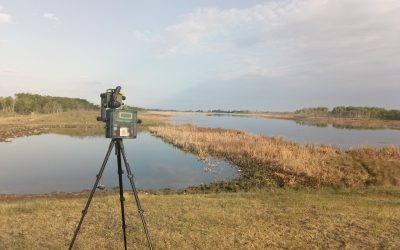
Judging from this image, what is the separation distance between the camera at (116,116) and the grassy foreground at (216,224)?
317 cm

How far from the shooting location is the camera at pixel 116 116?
611cm

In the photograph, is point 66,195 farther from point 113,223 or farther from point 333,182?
point 333,182

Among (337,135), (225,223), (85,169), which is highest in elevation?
(225,223)

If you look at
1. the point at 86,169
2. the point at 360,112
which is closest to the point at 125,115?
the point at 86,169

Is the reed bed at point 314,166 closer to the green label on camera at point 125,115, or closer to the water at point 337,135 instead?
the water at point 337,135

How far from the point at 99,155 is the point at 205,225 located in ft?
109

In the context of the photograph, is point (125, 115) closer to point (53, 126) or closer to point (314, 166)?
point (314, 166)

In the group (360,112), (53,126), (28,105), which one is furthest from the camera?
(360,112)

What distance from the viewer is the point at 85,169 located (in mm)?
32188

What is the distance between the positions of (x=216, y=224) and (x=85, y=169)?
2440 cm

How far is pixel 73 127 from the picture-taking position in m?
82.9

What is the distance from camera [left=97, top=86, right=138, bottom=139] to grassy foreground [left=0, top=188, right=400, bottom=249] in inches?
125

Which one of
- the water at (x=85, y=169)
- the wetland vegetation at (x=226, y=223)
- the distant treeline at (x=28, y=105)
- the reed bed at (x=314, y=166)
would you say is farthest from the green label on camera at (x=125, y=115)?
the distant treeline at (x=28, y=105)

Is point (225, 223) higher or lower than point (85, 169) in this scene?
higher
